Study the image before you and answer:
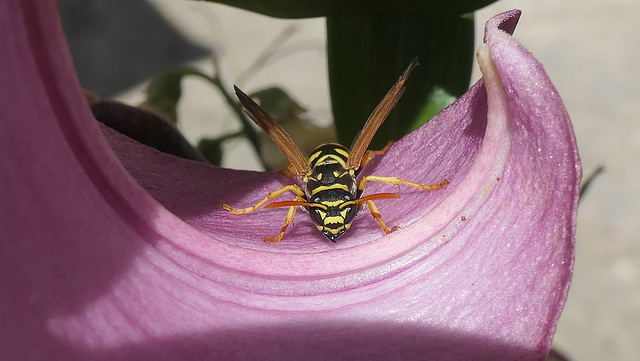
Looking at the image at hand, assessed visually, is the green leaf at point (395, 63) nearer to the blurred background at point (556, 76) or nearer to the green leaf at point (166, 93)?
the green leaf at point (166, 93)

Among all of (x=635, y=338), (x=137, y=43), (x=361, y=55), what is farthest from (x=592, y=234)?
(x=137, y=43)

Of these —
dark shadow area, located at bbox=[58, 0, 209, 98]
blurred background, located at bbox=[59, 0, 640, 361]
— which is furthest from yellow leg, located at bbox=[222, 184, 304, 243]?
dark shadow area, located at bbox=[58, 0, 209, 98]

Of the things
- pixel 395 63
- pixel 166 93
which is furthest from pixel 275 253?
pixel 166 93

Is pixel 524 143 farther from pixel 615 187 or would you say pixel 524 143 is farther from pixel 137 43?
pixel 137 43

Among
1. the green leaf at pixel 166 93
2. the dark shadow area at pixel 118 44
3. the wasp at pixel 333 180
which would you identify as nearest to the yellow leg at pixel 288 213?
the wasp at pixel 333 180

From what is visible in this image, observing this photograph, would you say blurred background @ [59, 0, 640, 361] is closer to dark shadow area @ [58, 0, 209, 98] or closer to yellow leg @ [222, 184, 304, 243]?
dark shadow area @ [58, 0, 209, 98]

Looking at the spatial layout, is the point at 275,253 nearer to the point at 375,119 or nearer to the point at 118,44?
the point at 375,119
